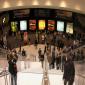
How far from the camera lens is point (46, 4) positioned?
963 inches

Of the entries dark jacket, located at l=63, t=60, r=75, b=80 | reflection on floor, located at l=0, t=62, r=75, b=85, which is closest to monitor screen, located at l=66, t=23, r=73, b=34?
reflection on floor, located at l=0, t=62, r=75, b=85

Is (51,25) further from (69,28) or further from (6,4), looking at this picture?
(6,4)

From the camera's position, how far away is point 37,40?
27359mm

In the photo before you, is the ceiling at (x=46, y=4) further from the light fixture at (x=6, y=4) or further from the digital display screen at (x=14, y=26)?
the digital display screen at (x=14, y=26)

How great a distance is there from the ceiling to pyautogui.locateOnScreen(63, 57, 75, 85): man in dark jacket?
42.6 ft

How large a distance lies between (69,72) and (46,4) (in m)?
14.1

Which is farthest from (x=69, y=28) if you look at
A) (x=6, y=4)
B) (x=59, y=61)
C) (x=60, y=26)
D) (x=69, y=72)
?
(x=69, y=72)

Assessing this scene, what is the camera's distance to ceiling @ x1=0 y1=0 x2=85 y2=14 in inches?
927

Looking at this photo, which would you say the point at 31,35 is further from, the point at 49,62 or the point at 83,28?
the point at 49,62

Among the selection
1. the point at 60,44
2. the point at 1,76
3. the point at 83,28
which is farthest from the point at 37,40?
the point at 1,76

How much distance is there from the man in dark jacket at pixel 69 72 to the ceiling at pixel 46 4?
42.6 feet

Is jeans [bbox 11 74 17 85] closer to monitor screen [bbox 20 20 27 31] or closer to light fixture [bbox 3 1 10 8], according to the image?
light fixture [bbox 3 1 10 8]

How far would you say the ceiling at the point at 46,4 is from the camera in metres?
23.5

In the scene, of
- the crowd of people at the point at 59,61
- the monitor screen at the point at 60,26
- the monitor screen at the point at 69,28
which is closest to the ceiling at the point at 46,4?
the crowd of people at the point at 59,61
